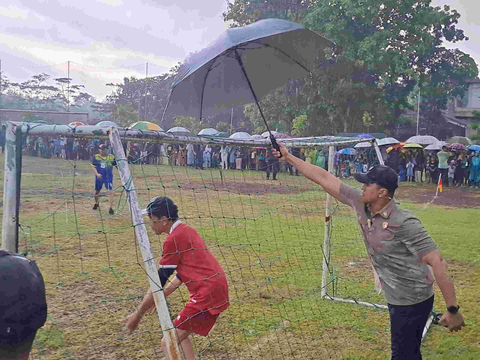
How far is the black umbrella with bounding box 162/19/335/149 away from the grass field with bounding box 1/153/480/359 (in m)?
0.88

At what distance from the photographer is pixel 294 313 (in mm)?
5500

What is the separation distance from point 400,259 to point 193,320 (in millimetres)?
1586

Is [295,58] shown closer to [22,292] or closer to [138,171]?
[22,292]

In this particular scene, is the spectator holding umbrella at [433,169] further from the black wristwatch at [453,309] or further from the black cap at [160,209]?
the black cap at [160,209]

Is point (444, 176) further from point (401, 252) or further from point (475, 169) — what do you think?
point (401, 252)

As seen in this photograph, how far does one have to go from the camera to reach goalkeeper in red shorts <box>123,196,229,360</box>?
340 cm

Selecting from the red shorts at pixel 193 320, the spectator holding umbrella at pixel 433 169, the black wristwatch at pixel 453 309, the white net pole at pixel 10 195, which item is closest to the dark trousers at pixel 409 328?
the black wristwatch at pixel 453 309

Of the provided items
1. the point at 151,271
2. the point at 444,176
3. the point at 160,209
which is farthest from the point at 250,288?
the point at 444,176

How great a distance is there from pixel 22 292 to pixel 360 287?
6090 mm

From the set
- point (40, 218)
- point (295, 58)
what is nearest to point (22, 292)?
point (295, 58)

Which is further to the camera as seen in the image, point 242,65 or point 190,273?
point 242,65

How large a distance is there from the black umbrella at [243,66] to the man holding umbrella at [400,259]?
58.7 inches

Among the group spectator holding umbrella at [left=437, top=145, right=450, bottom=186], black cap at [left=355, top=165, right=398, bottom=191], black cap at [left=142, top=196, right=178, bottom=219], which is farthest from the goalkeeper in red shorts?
spectator holding umbrella at [left=437, top=145, right=450, bottom=186]

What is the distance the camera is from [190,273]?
11.4 feet
